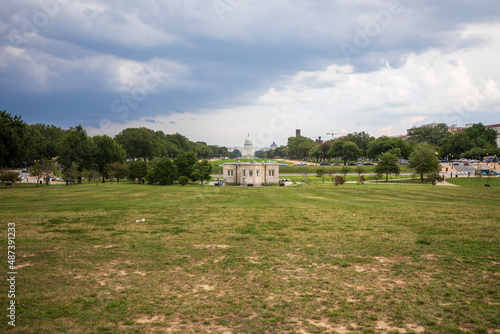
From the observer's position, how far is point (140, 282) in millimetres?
9445

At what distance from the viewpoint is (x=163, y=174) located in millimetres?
56625

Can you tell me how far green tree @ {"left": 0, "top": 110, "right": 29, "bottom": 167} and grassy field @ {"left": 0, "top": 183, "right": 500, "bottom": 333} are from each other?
32.4 metres

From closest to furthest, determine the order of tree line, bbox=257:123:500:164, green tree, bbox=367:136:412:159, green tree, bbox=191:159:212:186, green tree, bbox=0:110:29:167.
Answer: green tree, bbox=0:110:29:167 → green tree, bbox=191:159:212:186 → green tree, bbox=367:136:412:159 → tree line, bbox=257:123:500:164

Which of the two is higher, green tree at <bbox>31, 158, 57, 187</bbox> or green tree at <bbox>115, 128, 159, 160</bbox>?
green tree at <bbox>115, 128, 159, 160</bbox>

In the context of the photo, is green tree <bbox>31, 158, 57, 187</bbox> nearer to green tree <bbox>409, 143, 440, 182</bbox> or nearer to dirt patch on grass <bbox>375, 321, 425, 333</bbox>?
dirt patch on grass <bbox>375, 321, 425, 333</bbox>

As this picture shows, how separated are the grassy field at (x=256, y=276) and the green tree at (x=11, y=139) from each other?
106 ft

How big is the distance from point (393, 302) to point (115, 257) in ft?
31.2

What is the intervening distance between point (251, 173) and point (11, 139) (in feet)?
118

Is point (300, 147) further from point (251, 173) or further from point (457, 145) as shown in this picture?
point (251, 173)

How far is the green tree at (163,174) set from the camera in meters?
56.7

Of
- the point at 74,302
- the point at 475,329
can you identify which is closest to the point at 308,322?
the point at 475,329

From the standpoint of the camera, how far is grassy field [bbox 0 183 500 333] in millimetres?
7184

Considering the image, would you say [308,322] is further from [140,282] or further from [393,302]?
[140,282]

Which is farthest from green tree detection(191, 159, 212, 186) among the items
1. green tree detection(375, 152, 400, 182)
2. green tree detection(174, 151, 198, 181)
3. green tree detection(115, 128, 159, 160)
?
green tree detection(115, 128, 159, 160)
